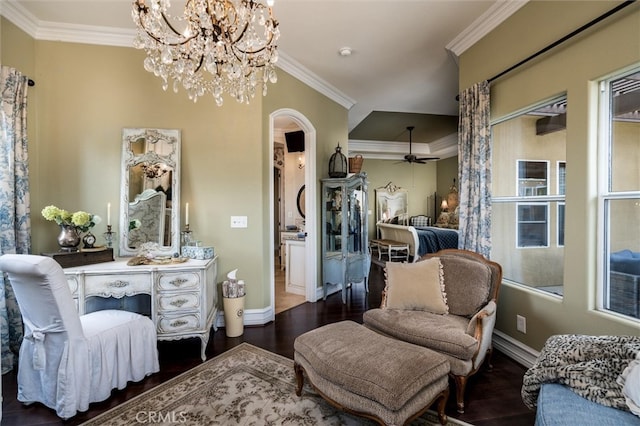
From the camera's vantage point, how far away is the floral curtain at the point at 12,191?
2.47m

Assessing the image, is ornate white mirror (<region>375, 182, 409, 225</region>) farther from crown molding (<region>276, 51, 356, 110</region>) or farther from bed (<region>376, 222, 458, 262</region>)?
crown molding (<region>276, 51, 356, 110</region>)

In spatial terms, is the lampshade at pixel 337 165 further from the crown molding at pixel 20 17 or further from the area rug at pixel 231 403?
the crown molding at pixel 20 17

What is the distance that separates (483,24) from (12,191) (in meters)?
4.29

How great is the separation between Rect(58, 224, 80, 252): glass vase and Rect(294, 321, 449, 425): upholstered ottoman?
2.11m

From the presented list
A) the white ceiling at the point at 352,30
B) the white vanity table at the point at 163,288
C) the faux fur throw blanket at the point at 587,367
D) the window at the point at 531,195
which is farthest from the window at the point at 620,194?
the white vanity table at the point at 163,288

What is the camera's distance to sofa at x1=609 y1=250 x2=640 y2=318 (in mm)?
1977

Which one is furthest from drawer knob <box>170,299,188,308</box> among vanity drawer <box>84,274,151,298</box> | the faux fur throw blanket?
the faux fur throw blanket

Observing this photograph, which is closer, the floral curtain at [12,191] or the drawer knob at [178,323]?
the floral curtain at [12,191]

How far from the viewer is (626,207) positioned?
2.01 meters

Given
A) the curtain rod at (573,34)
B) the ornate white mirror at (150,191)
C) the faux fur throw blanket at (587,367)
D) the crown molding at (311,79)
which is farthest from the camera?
the crown molding at (311,79)

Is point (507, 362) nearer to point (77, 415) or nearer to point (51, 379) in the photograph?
point (77, 415)

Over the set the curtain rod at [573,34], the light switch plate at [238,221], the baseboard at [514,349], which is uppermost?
the curtain rod at [573,34]

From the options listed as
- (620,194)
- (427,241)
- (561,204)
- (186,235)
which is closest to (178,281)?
(186,235)

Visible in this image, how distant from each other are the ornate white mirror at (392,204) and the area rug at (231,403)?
7.35m
